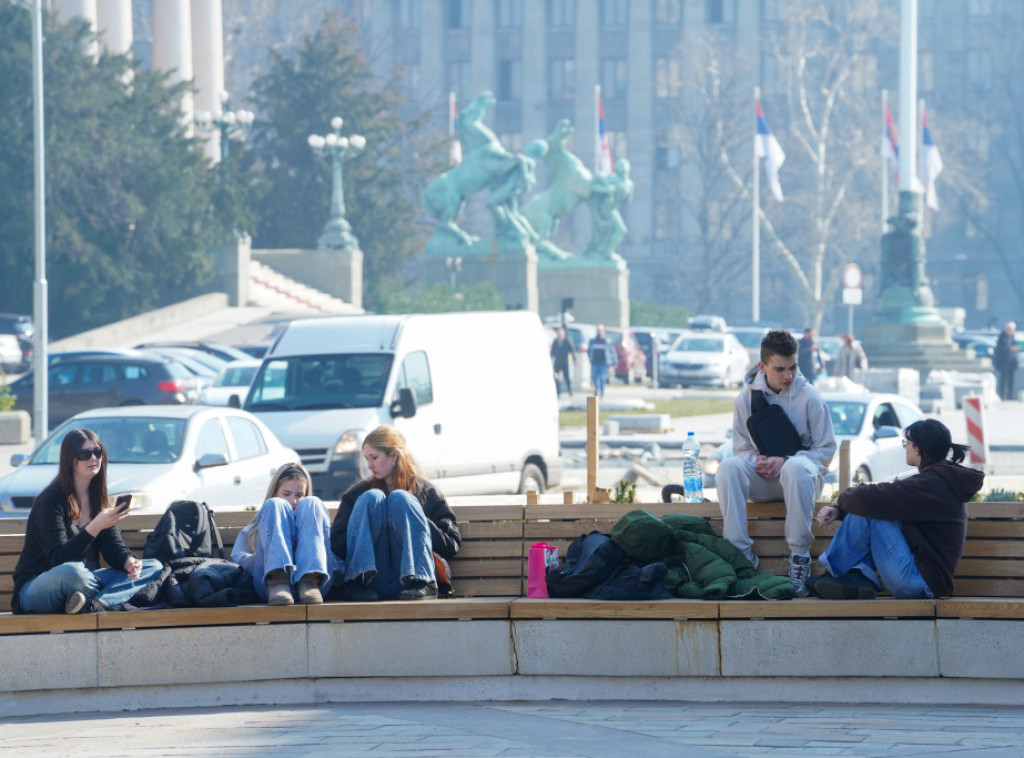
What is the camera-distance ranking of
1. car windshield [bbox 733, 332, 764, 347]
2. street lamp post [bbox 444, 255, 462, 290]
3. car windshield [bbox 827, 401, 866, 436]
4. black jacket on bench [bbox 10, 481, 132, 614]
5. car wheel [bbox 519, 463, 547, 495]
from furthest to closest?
street lamp post [bbox 444, 255, 462, 290]
car windshield [bbox 733, 332, 764, 347]
car windshield [bbox 827, 401, 866, 436]
car wheel [bbox 519, 463, 547, 495]
black jacket on bench [bbox 10, 481, 132, 614]

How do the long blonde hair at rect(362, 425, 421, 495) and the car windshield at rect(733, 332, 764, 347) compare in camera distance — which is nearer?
the long blonde hair at rect(362, 425, 421, 495)

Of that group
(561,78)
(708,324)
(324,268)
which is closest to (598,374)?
(708,324)

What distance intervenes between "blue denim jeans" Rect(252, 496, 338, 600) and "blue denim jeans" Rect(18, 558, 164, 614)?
1.74ft

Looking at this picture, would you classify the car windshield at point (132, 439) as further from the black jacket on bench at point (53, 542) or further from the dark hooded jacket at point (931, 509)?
the dark hooded jacket at point (931, 509)

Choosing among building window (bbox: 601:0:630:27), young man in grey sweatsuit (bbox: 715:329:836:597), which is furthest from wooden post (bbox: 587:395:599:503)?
building window (bbox: 601:0:630:27)

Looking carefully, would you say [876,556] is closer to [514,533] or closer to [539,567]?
[539,567]

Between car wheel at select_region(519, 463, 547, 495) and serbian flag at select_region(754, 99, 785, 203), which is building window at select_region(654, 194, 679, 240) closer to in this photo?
serbian flag at select_region(754, 99, 785, 203)

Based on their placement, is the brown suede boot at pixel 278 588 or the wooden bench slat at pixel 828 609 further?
the brown suede boot at pixel 278 588

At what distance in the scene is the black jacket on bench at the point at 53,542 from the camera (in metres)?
7.56

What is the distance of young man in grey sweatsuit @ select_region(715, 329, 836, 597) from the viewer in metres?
7.66

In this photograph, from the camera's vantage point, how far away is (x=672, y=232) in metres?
92.7

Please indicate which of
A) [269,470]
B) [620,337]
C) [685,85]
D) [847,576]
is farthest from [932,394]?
[685,85]

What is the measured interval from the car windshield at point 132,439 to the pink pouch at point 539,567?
21.1ft

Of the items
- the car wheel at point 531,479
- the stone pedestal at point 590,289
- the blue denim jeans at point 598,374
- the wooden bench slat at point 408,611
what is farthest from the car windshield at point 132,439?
the stone pedestal at point 590,289
